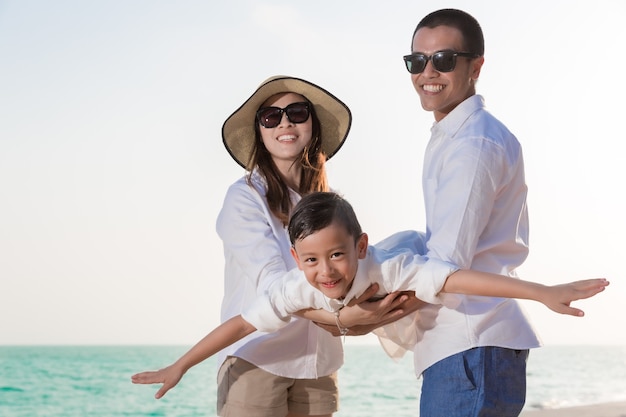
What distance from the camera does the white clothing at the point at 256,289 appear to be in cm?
304

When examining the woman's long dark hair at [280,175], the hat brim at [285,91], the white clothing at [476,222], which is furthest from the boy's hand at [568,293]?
the hat brim at [285,91]

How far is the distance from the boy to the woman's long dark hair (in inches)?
18.4

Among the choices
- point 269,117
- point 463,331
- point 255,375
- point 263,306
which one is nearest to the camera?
point 463,331

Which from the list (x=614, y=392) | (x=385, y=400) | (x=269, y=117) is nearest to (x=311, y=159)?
(x=269, y=117)

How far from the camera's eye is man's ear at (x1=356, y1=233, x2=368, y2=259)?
2.58 m

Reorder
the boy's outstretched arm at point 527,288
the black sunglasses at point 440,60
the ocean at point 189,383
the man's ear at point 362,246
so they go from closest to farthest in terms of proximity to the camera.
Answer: the boy's outstretched arm at point 527,288 → the man's ear at point 362,246 → the black sunglasses at point 440,60 → the ocean at point 189,383

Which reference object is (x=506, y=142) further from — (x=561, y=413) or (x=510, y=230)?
(x=561, y=413)

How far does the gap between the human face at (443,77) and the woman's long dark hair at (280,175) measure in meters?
0.63

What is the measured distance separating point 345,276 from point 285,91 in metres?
A: 1.06

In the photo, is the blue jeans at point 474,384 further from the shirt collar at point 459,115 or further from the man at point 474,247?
the shirt collar at point 459,115

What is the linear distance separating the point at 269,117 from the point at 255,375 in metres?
0.90

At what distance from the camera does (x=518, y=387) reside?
255cm

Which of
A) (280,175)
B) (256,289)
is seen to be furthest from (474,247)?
(280,175)

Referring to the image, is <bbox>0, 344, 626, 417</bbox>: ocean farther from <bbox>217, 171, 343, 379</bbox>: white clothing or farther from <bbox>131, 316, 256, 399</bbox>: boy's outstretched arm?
<bbox>131, 316, 256, 399</bbox>: boy's outstretched arm
